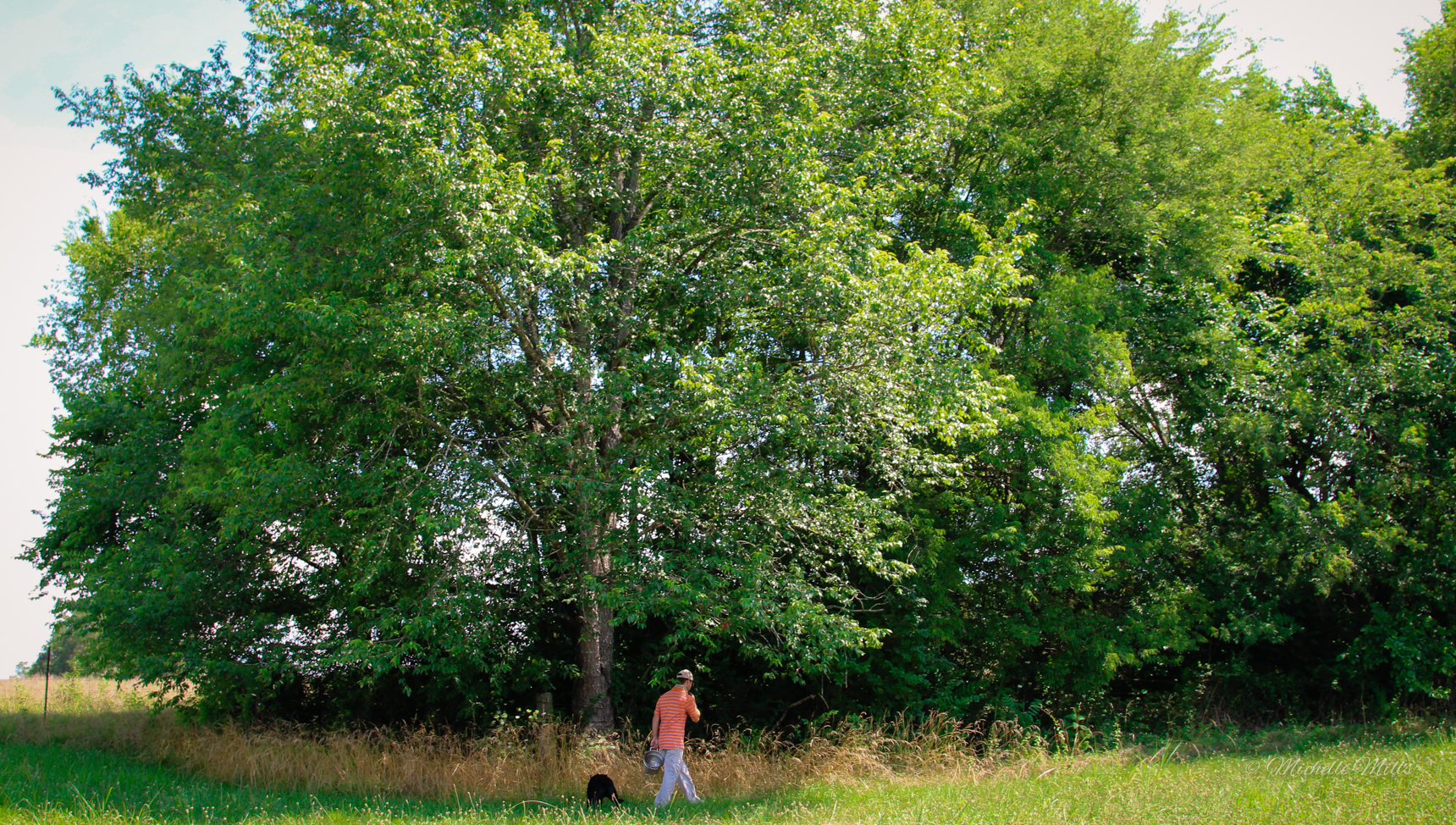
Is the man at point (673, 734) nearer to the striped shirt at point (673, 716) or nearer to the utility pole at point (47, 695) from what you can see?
the striped shirt at point (673, 716)

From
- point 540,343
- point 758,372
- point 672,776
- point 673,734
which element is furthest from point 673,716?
point 540,343

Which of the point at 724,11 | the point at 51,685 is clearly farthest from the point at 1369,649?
the point at 51,685

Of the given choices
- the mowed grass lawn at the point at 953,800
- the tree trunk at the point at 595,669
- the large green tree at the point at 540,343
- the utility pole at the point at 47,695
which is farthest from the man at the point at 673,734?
the utility pole at the point at 47,695

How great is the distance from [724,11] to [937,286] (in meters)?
5.78

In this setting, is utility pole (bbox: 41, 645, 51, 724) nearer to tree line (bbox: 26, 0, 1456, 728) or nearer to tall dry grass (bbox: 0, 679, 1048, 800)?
tree line (bbox: 26, 0, 1456, 728)

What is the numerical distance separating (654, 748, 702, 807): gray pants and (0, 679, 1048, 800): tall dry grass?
113cm

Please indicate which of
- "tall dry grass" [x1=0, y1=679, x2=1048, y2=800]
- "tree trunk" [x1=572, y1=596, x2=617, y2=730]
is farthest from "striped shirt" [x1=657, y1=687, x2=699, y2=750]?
"tree trunk" [x1=572, y1=596, x2=617, y2=730]

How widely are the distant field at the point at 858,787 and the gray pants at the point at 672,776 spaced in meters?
0.28

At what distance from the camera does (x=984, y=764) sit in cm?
1184

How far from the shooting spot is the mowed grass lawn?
8.18 m

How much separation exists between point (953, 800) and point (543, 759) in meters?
5.12

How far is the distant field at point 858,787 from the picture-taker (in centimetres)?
834

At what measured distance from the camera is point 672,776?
31.0 ft

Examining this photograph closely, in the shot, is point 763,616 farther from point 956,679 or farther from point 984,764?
point 956,679
